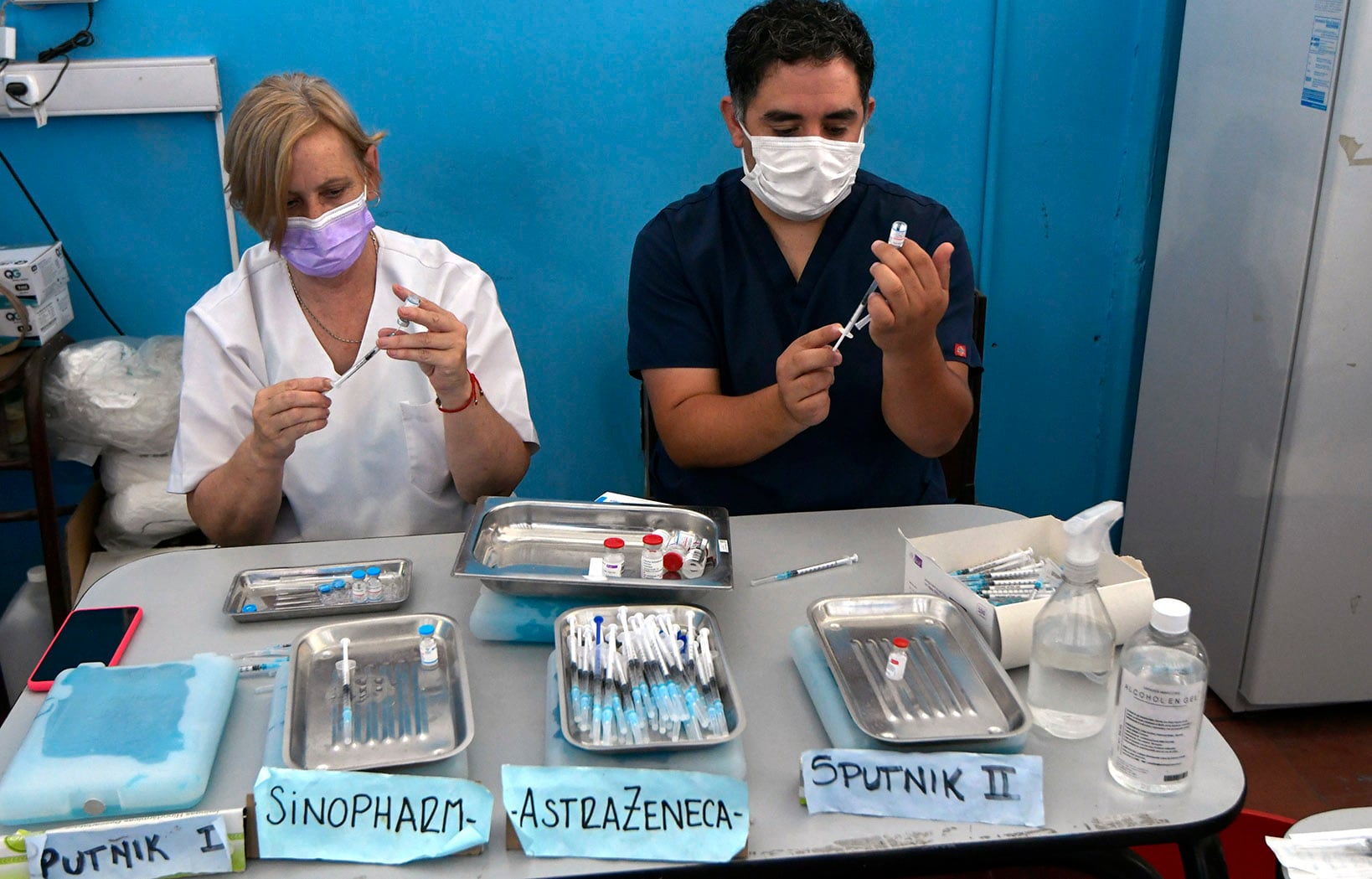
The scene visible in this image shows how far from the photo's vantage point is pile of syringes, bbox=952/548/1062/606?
1.25 metres

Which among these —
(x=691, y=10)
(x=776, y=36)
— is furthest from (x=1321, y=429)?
(x=691, y=10)

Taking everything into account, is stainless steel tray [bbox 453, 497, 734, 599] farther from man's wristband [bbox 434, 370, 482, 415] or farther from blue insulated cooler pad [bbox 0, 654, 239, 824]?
blue insulated cooler pad [bbox 0, 654, 239, 824]

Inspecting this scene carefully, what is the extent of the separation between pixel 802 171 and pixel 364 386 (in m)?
0.72

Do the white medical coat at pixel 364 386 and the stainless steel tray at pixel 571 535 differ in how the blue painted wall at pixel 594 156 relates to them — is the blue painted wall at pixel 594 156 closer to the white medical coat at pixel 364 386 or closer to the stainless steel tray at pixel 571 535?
the white medical coat at pixel 364 386

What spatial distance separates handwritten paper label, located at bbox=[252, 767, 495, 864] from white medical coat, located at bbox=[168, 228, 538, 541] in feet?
2.47

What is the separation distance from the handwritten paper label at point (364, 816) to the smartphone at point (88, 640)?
37 centimetres

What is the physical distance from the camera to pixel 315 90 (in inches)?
62.8

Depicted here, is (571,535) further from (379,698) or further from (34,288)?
(34,288)

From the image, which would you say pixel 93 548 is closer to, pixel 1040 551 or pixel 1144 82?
pixel 1040 551

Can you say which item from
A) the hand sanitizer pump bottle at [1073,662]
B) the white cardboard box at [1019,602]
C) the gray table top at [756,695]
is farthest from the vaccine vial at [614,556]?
the hand sanitizer pump bottle at [1073,662]

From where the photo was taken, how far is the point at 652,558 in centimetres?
130

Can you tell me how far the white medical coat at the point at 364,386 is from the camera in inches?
64.9

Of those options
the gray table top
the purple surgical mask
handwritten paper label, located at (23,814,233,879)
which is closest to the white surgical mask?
the gray table top

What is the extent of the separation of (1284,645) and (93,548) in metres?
2.37
